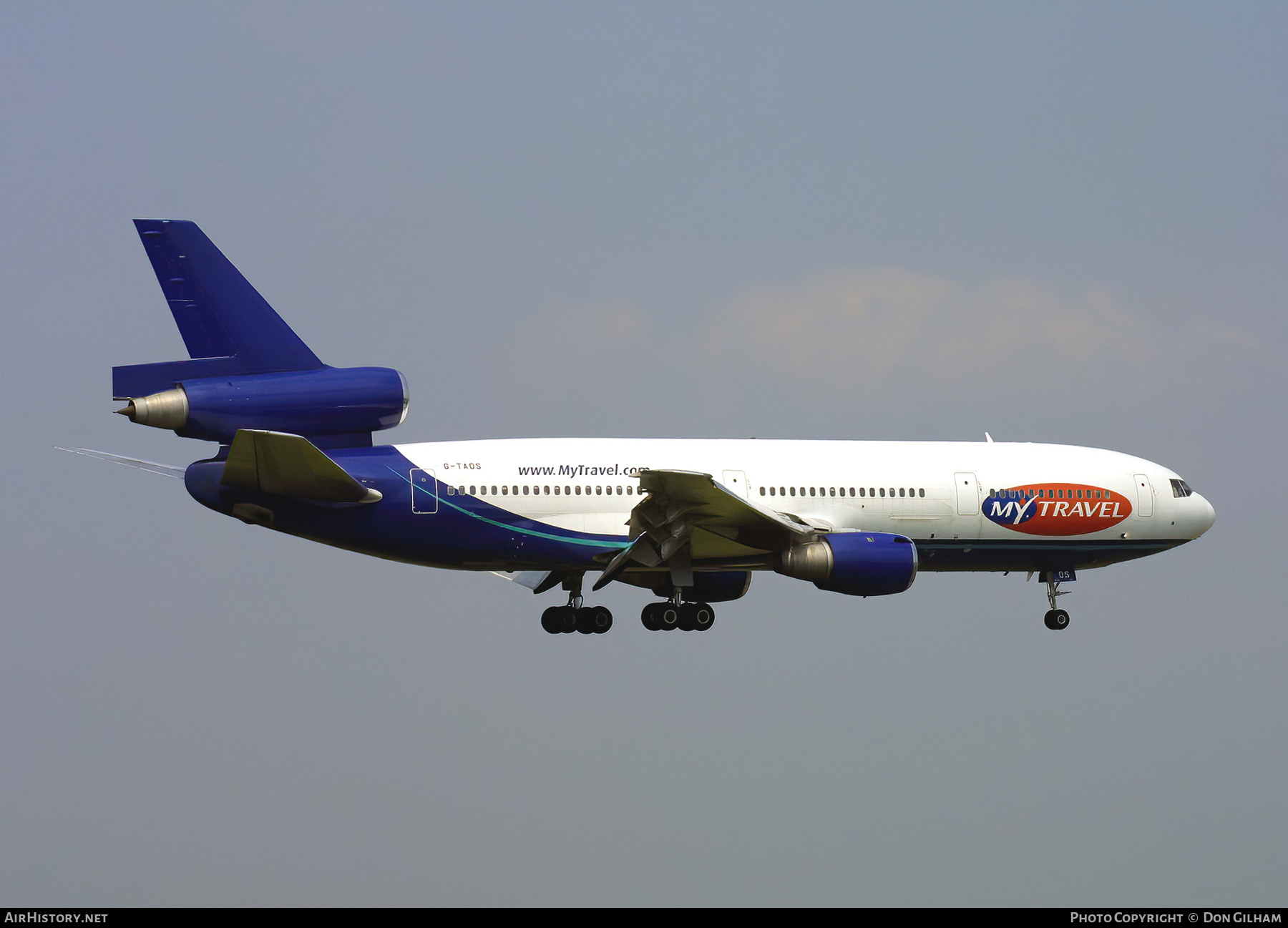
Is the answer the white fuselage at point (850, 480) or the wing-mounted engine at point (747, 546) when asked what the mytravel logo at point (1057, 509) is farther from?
the wing-mounted engine at point (747, 546)

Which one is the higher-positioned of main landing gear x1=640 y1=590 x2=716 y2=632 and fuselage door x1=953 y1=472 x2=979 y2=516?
fuselage door x1=953 y1=472 x2=979 y2=516

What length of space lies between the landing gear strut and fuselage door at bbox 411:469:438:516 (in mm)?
4702

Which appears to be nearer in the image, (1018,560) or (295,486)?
(295,486)

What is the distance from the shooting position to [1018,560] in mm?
33750

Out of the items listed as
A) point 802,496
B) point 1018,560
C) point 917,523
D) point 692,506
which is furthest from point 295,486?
point 1018,560

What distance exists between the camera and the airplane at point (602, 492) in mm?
28406

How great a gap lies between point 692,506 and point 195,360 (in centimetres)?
1016

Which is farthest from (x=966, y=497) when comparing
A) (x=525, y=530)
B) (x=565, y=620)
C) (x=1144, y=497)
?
(x=525, y=530)

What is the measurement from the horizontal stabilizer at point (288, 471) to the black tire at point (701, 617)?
7554 mm

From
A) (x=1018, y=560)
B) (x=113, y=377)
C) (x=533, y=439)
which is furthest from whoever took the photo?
(x=1018, y=560)

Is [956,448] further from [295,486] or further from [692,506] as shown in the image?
[295,486]

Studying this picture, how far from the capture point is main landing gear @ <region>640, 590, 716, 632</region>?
1264 inches

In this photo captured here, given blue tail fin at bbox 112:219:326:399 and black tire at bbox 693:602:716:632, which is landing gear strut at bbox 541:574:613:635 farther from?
blue tail fin at bbox 112:219:326:399

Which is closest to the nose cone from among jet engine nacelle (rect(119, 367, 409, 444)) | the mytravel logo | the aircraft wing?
the mytravel logo
